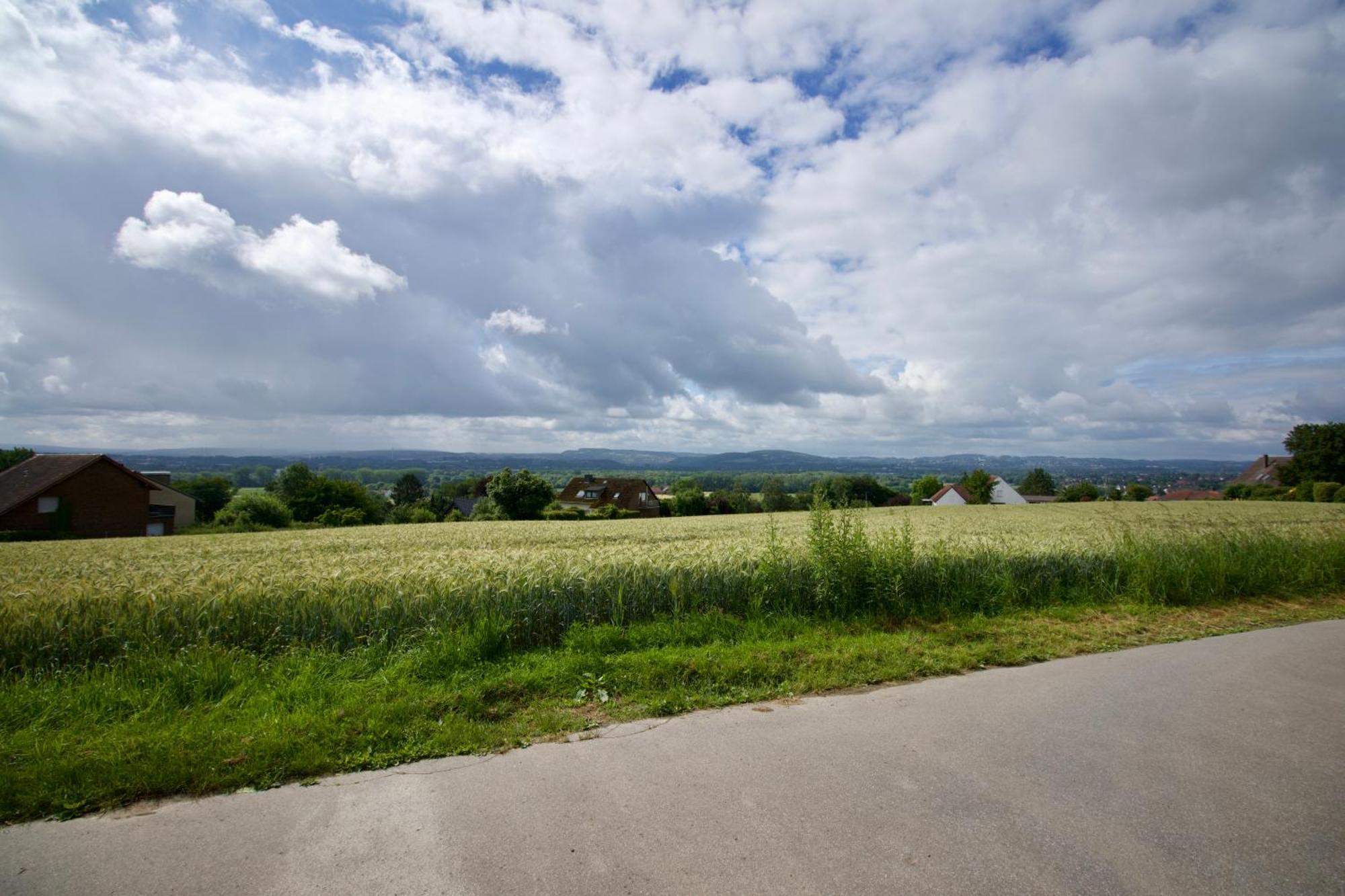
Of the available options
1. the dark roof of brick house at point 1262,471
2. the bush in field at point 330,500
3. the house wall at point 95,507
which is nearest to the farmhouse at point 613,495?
the bush in field at point 330,500

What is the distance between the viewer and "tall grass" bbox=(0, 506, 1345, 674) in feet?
20.7

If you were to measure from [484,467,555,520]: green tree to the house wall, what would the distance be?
1010 inches

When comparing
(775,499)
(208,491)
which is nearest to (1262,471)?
(775,499)

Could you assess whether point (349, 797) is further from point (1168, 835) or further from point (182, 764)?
point (1168, 835)

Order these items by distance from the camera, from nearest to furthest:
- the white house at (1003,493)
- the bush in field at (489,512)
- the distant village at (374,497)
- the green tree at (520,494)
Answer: the distant village at (374,497) → the bush in field at (489,512) → the green tree at (520,494) → the white house at (1003,493)

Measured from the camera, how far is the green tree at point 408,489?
9938 cm

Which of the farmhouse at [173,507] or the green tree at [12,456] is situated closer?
the farmhouse at [173,507]

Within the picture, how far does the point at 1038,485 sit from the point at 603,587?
12193 cm

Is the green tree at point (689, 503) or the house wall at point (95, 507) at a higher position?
the house wall at point (95, 507)

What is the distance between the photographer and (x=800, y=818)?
3.32 metres

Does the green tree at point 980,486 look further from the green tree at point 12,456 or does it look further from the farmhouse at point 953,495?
the green tree at point 12,456

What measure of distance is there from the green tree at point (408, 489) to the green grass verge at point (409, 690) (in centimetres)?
9913

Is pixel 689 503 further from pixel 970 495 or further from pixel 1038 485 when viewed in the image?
pixel 1038 485

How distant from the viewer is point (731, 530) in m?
20.7
